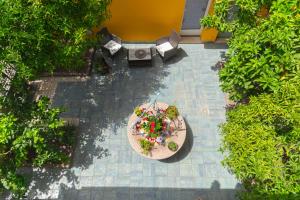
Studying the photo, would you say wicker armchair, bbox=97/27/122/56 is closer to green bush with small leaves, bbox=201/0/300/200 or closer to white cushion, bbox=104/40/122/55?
white cushion, bbox=104/40/122/55

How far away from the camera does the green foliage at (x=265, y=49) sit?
6.72 meters

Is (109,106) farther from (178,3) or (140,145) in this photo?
(178,3)

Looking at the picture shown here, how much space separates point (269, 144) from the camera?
6.08 meters

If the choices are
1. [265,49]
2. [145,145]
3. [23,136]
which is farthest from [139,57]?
[23,136]

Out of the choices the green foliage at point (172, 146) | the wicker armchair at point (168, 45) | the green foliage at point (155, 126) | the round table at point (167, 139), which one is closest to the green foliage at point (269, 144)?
the green foliage at point (172, 146)

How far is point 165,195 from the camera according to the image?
924 cm

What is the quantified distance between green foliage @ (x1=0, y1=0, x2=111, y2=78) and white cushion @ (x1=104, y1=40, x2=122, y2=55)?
130 inches

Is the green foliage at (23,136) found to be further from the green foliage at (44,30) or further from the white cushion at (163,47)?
the white cushion at (163,47)

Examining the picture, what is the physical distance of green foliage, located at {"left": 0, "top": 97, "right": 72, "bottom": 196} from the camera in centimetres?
696

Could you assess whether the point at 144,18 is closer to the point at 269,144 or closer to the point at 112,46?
the point at 112,46

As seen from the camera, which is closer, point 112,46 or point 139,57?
point 139,57

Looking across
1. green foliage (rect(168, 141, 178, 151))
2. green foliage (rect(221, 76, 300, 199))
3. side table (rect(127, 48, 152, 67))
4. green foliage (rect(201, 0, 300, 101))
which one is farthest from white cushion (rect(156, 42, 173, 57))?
green foliage (rect(221, 76, 300, 199))

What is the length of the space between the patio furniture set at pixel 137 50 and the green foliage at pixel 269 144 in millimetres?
5584

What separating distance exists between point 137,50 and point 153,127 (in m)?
4.16
